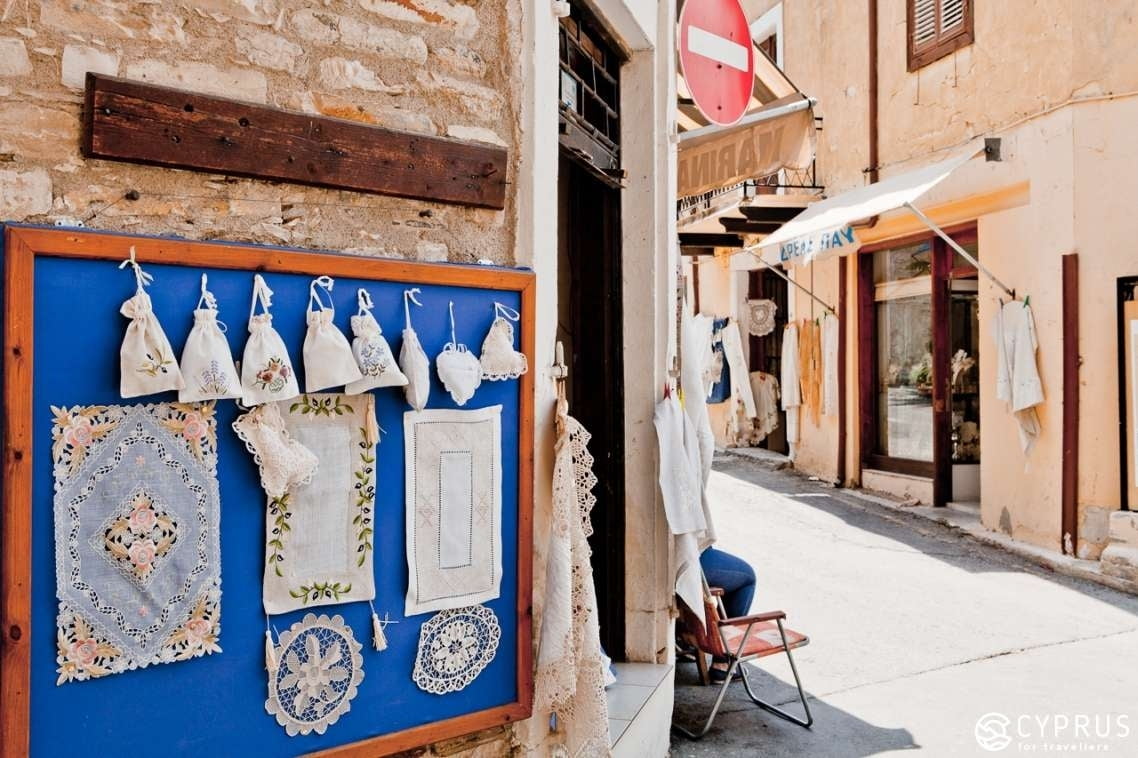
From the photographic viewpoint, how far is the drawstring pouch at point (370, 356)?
281 cm

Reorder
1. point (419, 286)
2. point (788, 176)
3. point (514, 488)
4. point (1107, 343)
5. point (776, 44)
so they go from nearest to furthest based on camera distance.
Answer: point (419, 286)
point (514, 488)
point (1107, 343)
point (788, 176)
point (776, 44)

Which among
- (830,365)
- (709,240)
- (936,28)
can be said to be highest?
(936,28)

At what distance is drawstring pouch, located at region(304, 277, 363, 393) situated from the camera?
8.95 feet

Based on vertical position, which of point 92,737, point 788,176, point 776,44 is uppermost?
point 776,44

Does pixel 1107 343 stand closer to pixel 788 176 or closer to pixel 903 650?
pixel 903 650

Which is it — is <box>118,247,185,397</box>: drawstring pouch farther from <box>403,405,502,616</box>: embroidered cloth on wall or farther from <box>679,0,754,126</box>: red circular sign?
<box>679,0,754,126</box>: red circular sign

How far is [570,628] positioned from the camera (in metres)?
3.25

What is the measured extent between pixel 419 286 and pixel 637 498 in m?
1.74

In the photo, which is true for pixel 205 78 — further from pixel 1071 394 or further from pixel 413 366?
pixel 1071 394

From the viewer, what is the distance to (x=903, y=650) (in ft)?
19.0

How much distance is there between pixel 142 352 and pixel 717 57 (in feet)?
11.0

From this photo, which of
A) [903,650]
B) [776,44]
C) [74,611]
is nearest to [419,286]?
[74,611]

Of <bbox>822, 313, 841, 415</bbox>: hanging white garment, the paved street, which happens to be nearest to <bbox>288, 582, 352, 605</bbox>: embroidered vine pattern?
the paved street

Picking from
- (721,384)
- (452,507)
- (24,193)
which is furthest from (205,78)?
(721,384)
